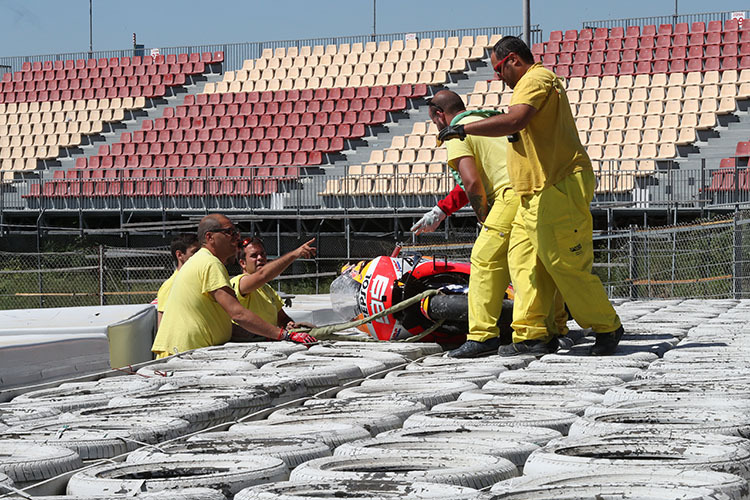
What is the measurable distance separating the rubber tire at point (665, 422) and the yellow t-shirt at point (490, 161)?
2.53 metres

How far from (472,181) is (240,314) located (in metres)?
1.63

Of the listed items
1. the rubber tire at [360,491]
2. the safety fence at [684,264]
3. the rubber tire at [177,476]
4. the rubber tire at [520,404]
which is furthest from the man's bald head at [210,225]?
the safety fence at [684,264]

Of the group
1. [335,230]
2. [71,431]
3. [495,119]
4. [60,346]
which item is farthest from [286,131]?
[71,431]

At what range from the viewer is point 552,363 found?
5.21m

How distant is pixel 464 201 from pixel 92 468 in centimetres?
392

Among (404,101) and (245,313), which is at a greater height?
(404,101)

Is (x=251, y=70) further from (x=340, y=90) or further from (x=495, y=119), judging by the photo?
(x=495, y=119)

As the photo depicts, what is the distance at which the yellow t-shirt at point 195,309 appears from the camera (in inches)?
253

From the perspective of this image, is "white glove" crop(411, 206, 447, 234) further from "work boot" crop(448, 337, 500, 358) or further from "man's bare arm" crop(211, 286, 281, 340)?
"man's bare arm" crop(211, 286, 281, 340)

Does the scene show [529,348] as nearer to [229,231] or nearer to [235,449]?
[229,231]

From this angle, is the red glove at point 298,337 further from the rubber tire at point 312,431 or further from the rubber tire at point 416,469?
the rubber tire at point 416,469

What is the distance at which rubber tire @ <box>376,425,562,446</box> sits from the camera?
10.2 ft

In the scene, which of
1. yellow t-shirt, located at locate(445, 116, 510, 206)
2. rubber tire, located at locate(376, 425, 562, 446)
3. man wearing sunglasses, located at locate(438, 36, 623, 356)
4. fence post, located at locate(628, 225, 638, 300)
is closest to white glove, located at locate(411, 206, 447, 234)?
yellow t-shirt, located at locate(445, 116, 510, 206)

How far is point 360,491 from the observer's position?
2436 mm
